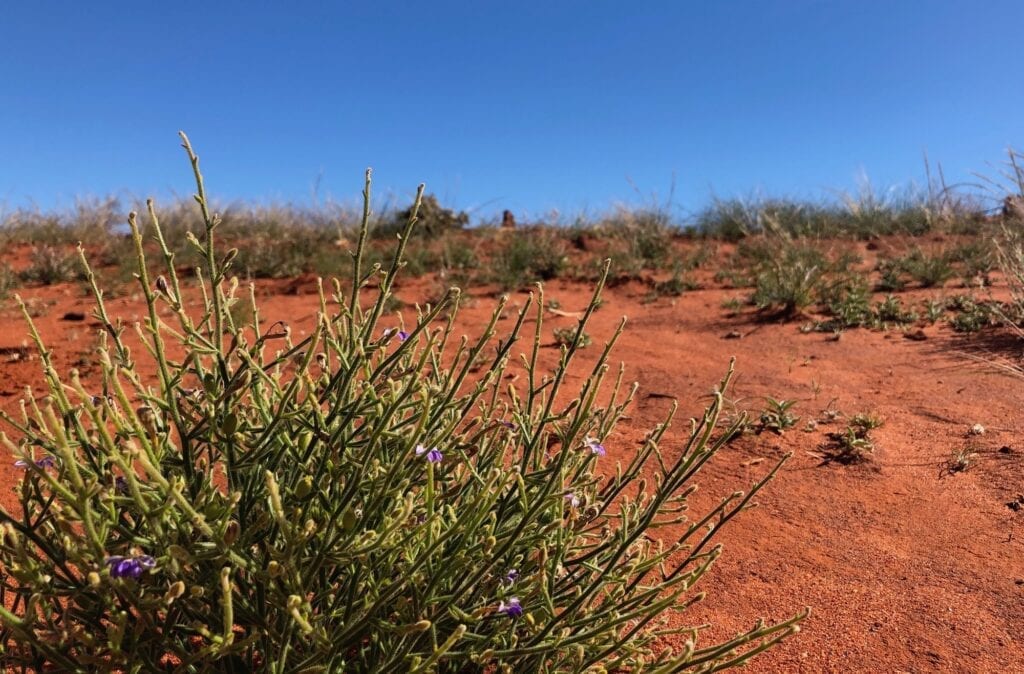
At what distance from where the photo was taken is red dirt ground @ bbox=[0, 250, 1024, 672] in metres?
1.86

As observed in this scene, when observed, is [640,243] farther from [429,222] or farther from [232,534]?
[232,534]

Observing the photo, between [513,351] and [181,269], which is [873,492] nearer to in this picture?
[513,351]

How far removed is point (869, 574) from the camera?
2.14m

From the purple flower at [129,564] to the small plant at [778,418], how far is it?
2.76 metres

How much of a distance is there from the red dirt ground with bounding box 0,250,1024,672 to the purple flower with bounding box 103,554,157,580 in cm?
138

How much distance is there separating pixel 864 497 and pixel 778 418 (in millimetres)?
654

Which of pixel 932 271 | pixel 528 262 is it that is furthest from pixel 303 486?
pixel 528 262

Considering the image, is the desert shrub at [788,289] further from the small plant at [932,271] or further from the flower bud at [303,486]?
the flower bud at [303,486]

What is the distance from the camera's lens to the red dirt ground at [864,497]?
1861 millimetres

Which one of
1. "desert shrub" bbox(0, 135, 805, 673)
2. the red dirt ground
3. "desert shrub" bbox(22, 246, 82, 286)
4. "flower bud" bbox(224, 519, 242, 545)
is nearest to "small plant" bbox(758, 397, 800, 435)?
the red dirt ground

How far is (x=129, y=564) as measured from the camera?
0.99m

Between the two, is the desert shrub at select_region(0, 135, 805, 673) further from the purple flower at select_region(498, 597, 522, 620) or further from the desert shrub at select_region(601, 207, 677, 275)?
the desert shrub at select_region(601, 207, 677, 275)

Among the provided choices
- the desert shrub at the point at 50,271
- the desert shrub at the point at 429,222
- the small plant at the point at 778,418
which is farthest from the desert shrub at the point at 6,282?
the small plant at the point at 778,418

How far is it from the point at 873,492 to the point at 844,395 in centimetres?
112
